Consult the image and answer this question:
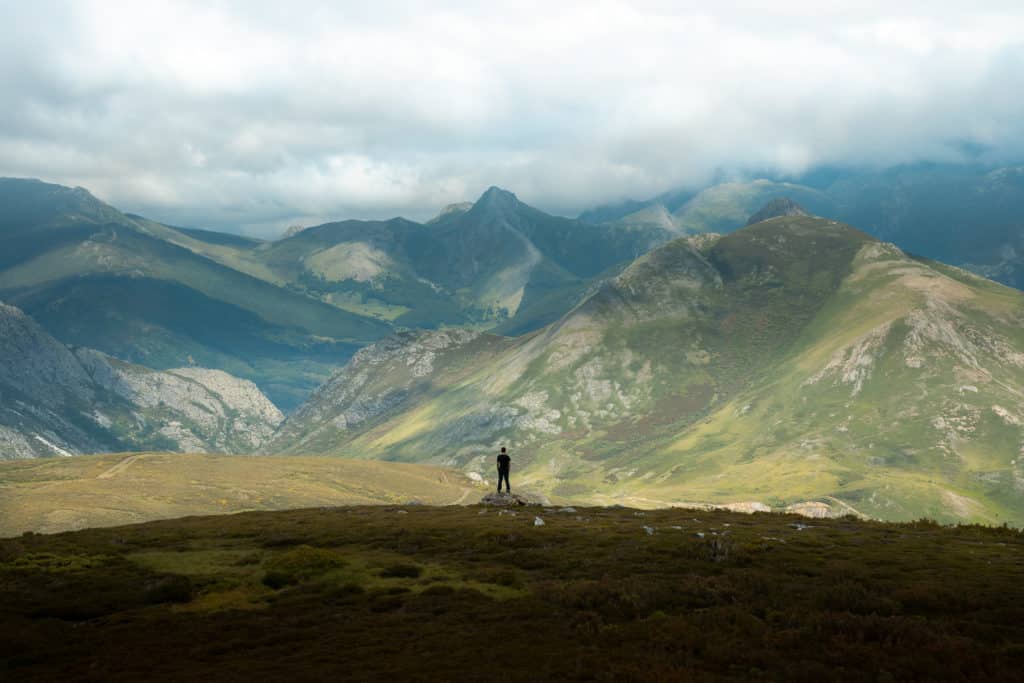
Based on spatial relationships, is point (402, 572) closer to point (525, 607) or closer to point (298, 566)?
point (298, 566)

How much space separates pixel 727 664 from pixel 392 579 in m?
17.1

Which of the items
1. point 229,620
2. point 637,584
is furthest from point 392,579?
point 637,584

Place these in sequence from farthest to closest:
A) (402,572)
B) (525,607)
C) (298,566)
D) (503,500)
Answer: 1. (503,500)
2. (298,566)
3. (402,572)
4. (525,607)

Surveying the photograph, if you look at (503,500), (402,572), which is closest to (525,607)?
(402,572)

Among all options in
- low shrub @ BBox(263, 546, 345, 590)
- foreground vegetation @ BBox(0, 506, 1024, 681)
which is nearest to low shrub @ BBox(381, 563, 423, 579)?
foreground vegetation @ BBox(0, 506, 1024, 681)

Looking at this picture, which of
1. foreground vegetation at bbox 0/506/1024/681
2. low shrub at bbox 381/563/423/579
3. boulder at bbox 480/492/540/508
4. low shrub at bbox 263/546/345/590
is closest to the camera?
foreground vegetation at bbox 0/506/1024/681

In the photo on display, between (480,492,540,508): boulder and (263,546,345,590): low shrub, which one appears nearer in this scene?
(263,546,345,590): low shrub

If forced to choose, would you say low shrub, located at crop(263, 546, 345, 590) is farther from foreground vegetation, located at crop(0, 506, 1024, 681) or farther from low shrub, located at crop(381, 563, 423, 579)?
low shrub, located at crop(381, 563, 423, 579)

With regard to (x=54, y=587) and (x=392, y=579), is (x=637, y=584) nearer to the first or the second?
(x=392, y=579)

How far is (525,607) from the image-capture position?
29.5m

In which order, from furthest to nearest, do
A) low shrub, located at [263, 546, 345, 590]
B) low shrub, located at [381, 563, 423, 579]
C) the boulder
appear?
the boulder, low shrub, located at [381, 563, 423, 579], low shrub, located at [263, 546, 345, 590]

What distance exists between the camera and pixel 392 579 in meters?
35.2

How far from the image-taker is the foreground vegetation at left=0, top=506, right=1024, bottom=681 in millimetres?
23359

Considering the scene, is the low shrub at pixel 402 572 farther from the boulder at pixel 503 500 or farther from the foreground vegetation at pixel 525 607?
the boulder at pixel 503 500
